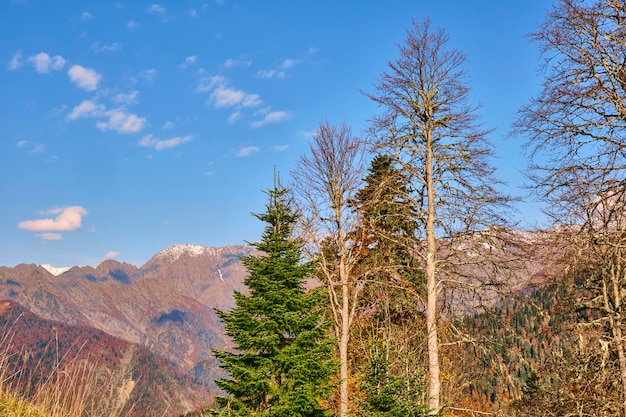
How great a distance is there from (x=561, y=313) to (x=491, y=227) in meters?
5.57

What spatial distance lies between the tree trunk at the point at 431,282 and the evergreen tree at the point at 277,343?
2.45 m

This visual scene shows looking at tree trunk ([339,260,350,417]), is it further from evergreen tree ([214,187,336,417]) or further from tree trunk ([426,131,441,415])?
tree trunk ([426,131,441,415])

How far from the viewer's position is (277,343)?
33.8 feet

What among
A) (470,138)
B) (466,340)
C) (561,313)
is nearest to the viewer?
(466,340)

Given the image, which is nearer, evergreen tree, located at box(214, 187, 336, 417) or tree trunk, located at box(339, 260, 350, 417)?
evergreen tree, located at box(214, 187, 336, 417)

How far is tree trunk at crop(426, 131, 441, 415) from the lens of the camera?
358 inches

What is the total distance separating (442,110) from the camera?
10094 millimetres

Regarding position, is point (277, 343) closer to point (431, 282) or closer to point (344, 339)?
point (431, 282)

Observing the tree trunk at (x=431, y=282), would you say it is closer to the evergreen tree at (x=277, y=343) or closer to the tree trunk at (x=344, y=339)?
the evergreen tree at (x=277, y=343)

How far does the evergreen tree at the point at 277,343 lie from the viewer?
32.4 ft

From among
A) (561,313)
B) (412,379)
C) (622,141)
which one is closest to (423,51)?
(622,141)

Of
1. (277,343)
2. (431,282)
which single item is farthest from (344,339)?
(431,282)

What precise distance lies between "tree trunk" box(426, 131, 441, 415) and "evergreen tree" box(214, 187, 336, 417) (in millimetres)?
2449

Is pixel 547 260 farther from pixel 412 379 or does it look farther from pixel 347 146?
pixel 347 146
